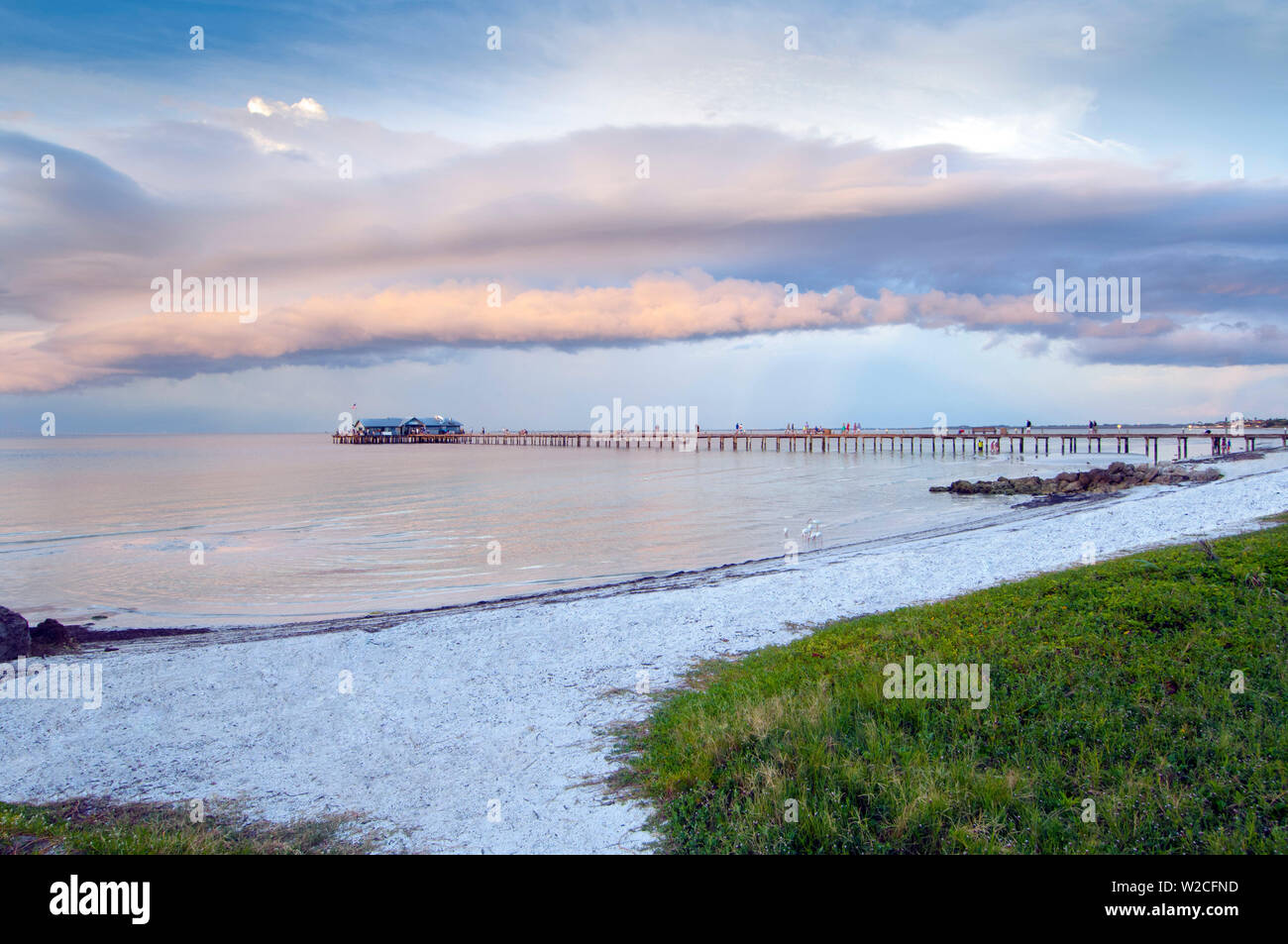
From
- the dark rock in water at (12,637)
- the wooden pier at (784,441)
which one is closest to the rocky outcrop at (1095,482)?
the dark rock in water at (12,637)

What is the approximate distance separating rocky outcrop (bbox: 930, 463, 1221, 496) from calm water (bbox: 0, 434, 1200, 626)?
4.65 m

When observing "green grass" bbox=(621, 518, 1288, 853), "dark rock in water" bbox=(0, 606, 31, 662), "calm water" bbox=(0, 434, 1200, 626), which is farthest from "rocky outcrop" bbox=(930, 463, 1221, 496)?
"dark rock in water" bbox=(0, 606, 31, 662)

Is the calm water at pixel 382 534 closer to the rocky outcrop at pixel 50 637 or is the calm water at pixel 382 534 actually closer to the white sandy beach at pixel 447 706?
the rocky outcrop at pixel 50 637

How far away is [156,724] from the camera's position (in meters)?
10.7

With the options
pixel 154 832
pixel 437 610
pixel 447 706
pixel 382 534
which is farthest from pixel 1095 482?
pixel 154 832

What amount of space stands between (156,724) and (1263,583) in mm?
15395

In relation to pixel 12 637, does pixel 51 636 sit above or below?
below

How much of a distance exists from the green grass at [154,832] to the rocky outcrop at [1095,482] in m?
43.8

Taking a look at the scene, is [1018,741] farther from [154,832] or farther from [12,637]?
[12,637]

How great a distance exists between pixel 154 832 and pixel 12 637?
1112 centimetres

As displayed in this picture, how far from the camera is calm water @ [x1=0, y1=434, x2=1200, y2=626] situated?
2197 cm

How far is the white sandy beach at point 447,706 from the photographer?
736 centimetres

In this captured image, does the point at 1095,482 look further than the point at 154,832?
Yes

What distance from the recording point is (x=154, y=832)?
21.9 ft
